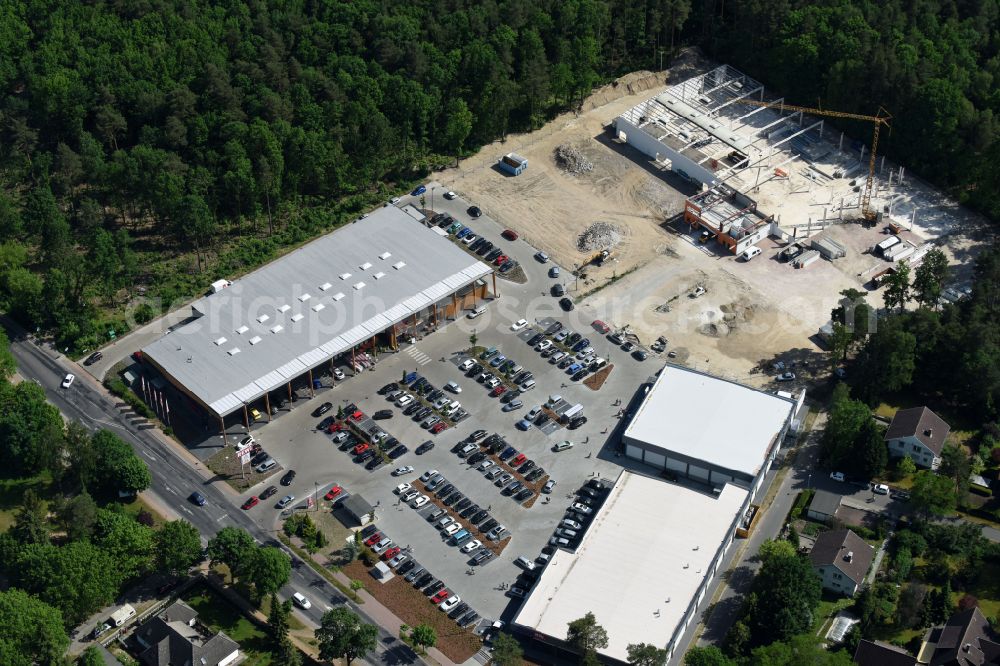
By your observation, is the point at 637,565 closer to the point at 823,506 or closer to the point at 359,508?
the point at 823,506

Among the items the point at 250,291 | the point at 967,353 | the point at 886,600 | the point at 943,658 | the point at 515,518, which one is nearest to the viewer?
the point at 943,658

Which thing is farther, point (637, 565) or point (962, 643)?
point (637, 565)

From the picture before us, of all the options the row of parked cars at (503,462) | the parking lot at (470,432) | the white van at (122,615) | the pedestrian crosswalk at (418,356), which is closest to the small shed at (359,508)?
the parking lot at (470,432)

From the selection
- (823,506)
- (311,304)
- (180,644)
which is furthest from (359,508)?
(823,506)

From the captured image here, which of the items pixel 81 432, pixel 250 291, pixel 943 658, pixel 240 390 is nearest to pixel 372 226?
pixel 250 291

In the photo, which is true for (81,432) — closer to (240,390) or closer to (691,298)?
(240,390)

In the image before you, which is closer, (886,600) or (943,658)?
(943,658)
